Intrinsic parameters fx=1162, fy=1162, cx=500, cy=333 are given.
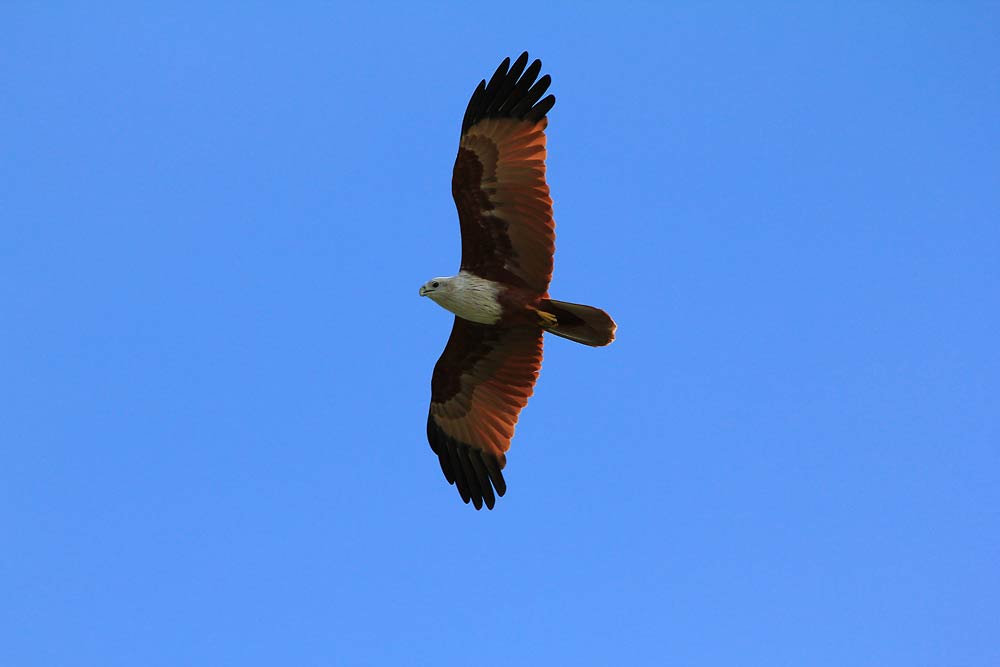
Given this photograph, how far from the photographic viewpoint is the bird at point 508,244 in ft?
37.2

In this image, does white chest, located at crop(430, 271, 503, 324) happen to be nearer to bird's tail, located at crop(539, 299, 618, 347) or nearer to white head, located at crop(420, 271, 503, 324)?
white head, located at crop(420, 271, 503, 324)

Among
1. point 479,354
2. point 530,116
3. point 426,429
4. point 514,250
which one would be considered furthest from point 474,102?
point 426,429

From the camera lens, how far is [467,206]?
11.5 m

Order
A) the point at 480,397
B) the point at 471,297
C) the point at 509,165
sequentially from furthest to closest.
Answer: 1. the point at 480,397
2. the point at 471,297
3. the point at 509,165

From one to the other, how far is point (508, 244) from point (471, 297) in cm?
65

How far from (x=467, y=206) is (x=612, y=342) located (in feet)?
6.46

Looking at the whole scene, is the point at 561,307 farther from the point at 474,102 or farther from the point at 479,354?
the point at 474,102

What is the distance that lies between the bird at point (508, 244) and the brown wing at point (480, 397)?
0.05 feet

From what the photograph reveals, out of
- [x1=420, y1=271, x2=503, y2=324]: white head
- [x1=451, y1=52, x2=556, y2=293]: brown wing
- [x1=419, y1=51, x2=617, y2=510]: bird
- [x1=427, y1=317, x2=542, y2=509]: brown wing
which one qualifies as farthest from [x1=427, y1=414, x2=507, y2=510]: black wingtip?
[x1=451, y1=52, x2=556, y2=293]: brown wing

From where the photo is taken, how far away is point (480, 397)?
12.6 meters

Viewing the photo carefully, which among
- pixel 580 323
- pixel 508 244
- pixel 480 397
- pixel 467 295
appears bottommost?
pixel 480 397

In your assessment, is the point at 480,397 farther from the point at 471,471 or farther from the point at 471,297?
the point at 471,297

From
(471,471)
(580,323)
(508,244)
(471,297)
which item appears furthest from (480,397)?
(508,244)

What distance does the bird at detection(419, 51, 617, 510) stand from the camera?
11.3 metres
